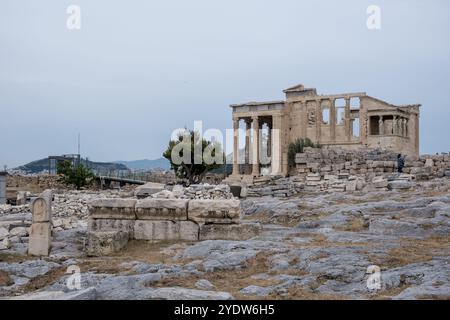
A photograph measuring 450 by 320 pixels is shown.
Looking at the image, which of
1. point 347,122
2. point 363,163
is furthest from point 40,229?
point 347,122

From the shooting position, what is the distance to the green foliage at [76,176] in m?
45.1

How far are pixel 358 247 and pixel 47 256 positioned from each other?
21.0ft

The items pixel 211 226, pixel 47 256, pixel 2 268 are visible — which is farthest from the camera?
pixel 211 226

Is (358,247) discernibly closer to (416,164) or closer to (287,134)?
(416,164)

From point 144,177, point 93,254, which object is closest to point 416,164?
point 93,254

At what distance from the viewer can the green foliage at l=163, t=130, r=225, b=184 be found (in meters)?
47.2

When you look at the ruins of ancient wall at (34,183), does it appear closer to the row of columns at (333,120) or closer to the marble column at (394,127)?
the row of columns at (333,120)

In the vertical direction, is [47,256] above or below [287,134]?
below

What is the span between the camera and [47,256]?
38.7 feet

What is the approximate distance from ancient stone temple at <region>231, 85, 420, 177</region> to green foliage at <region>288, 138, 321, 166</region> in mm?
775

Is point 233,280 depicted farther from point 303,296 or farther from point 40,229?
point 40,229

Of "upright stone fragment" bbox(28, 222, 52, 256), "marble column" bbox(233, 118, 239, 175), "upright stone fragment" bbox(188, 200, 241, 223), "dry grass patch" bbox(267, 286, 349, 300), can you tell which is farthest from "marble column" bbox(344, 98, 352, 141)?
"dry grass patch" bbox(267, 286, 349, 300)

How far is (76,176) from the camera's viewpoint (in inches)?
1777

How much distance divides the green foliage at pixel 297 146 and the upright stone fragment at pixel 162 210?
1278 inches
